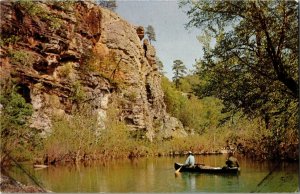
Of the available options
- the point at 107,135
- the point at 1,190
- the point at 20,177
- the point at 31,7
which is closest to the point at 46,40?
the point at 107,135

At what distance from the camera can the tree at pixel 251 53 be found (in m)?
6.59

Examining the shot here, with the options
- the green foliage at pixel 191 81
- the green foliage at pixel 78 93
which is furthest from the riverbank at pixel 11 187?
the green foliage at pixel 78 93

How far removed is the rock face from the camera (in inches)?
400

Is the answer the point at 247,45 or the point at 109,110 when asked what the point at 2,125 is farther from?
the point at 109,110

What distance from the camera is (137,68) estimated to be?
22.6m

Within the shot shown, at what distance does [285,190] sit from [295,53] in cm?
188

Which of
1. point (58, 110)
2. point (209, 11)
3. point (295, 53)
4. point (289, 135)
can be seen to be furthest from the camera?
point (58, 110)

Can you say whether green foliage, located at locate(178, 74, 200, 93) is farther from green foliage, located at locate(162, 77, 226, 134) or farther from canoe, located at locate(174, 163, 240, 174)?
canoe, located at locate(174, 163, 240, 174)

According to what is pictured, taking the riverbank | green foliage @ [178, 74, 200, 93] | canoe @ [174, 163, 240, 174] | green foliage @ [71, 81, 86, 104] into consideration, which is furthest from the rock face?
canoe @ [174, 163, 240, 174]

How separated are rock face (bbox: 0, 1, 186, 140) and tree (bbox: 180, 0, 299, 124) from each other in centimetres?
289

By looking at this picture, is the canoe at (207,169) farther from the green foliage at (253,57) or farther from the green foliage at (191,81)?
the green foliage at (253,57)

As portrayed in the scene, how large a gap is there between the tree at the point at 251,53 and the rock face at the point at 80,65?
2.89 m

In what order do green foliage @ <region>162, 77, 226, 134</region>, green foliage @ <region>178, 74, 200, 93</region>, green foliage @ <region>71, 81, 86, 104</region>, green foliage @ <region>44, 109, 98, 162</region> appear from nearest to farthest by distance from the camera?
1. green foliage @ <region>178, 74, 200, 93</region>
2. green foliage @ <region>162, 77, 226, 134</region>
3. green foliage @ <region>44, 109, 98, 162</region>
4. green foliage @ <region>71, 81, 86, 104</region>

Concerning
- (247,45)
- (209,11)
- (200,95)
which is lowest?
(200,95)
